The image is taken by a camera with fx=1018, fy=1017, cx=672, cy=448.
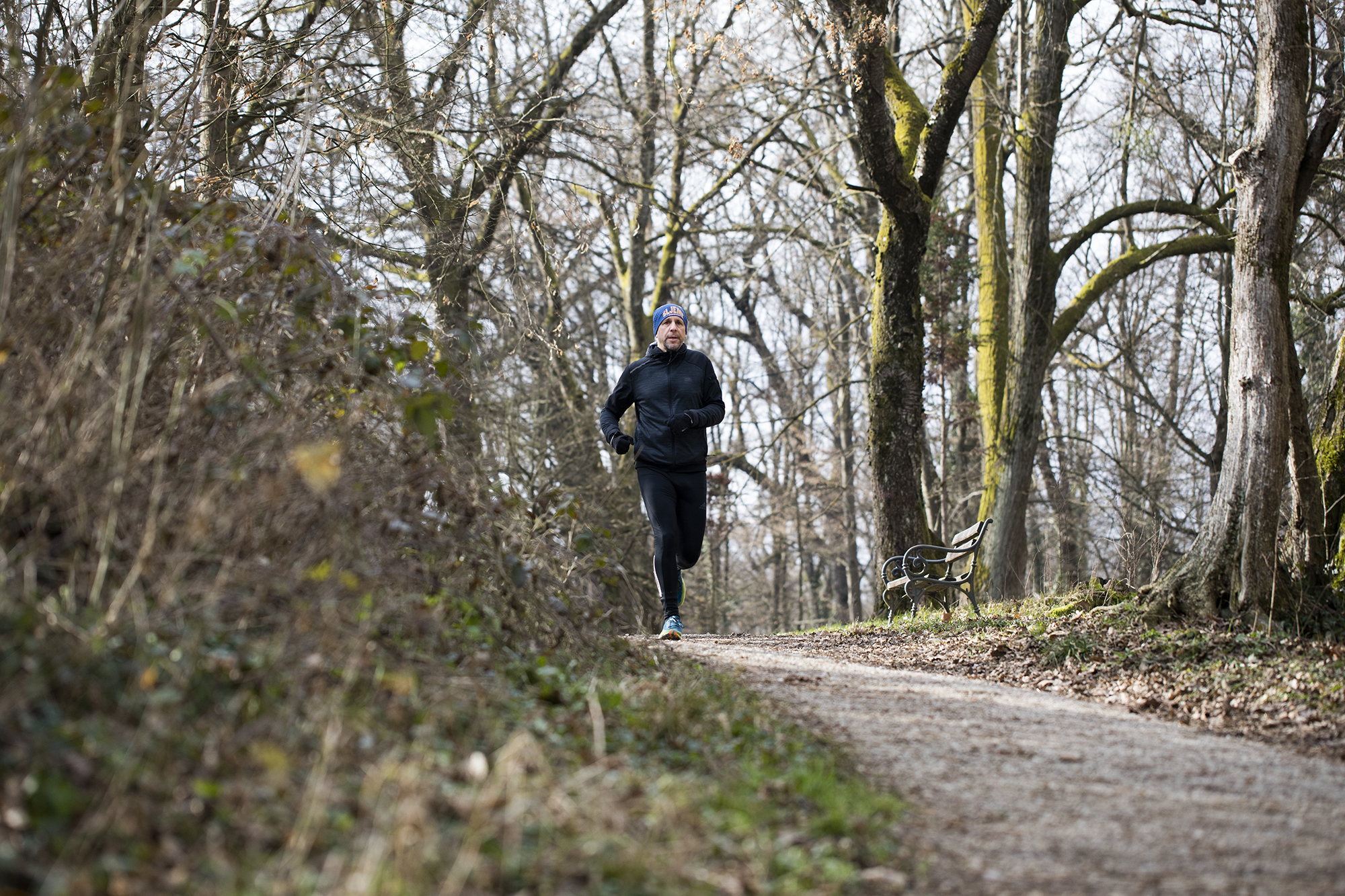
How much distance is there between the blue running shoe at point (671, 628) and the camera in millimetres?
7156

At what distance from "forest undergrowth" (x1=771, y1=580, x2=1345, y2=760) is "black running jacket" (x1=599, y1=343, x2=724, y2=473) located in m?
1.84

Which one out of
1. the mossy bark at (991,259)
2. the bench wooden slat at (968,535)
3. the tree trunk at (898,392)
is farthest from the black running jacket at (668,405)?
the mossy bark at (991,259)

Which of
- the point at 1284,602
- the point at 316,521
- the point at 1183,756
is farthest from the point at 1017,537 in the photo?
the point at 316,521

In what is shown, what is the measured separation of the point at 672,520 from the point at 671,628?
2.55 feet

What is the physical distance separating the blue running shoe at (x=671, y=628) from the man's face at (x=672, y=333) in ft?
6.31

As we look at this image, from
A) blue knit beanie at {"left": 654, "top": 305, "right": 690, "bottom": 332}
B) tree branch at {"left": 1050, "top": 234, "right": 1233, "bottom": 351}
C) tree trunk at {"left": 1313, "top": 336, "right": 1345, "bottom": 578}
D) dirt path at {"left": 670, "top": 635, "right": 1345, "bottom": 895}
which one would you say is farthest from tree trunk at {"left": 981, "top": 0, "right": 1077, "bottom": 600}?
dirt path at {"left": 670, "top": 635, "right": 1345, "bottom": 895}

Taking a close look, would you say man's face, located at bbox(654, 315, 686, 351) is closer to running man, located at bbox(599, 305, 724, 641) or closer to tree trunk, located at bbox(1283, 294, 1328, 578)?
running man, located at bbox(599, 305, 724, 641)

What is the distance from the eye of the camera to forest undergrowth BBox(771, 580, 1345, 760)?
525 cm

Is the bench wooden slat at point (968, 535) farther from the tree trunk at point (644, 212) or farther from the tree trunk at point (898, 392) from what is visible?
the tree trunk at point (644, 212)

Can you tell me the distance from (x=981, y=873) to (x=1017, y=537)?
30.8 ft

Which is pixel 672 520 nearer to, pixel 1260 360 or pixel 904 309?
pixel 1260 360

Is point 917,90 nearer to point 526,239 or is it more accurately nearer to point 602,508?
point 526,239

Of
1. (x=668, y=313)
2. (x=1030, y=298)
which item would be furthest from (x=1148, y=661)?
(x=1030, y=298)

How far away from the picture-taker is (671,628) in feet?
23.6
